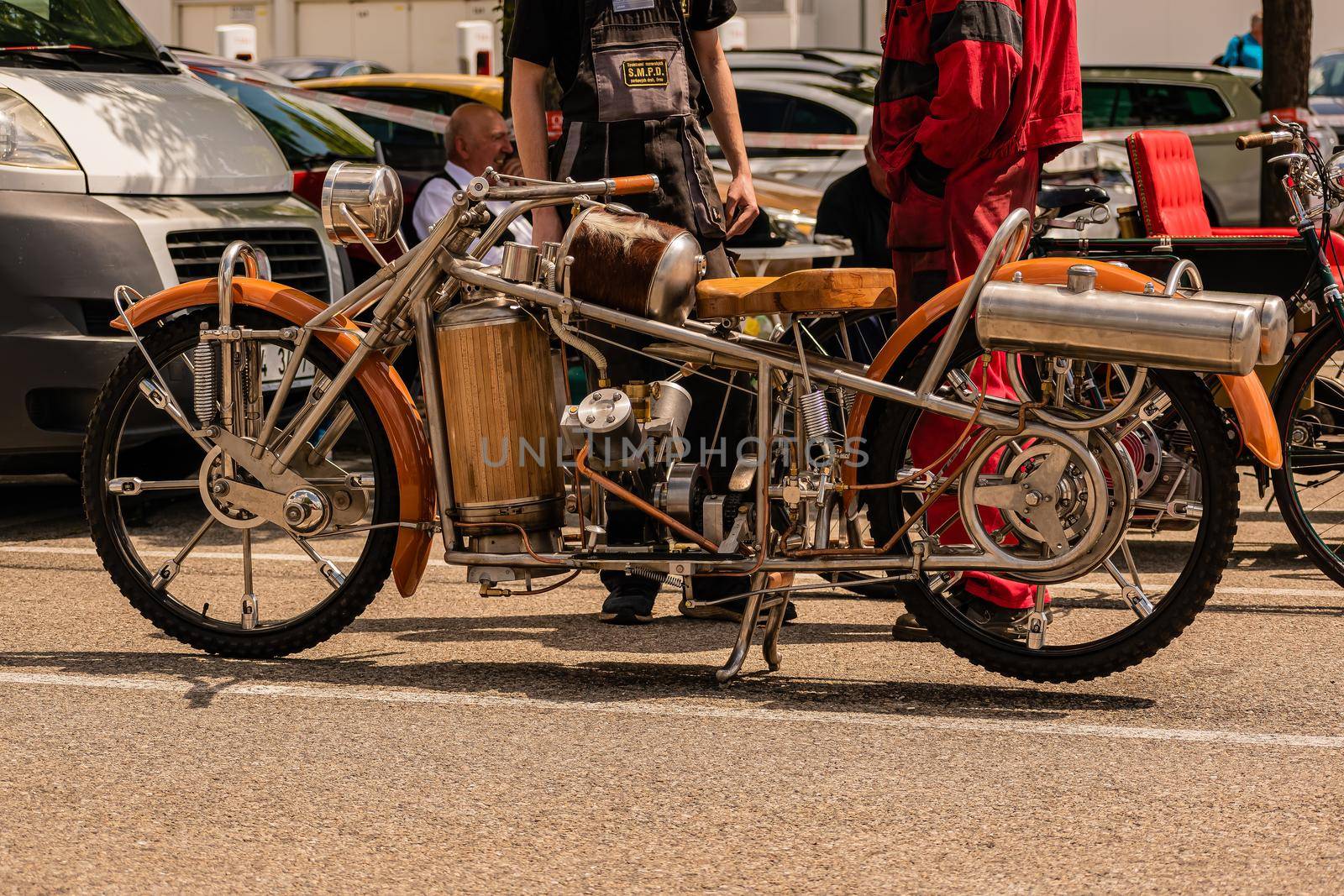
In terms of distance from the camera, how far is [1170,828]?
3.38 metres

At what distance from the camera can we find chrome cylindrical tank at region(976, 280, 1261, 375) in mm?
3857

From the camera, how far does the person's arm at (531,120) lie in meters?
5.10

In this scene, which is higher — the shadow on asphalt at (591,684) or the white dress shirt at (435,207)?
the white dress shirt at (435,207)

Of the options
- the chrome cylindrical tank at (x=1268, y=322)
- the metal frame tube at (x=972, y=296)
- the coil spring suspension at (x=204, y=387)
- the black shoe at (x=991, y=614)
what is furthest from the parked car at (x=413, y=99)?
the chrome cylindrical tank at (x=1268, y=322)

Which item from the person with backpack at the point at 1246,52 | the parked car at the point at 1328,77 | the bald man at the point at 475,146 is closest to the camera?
the bald man at the point at 475,146

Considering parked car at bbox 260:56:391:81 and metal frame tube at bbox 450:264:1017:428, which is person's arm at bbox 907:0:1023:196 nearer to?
metal frame tube at bbox 450:264:1017:428

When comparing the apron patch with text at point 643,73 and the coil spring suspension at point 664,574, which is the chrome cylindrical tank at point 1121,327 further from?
the apron patch with text at point 643,73

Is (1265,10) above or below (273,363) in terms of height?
above

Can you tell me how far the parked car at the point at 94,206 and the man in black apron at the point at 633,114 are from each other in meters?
1.73

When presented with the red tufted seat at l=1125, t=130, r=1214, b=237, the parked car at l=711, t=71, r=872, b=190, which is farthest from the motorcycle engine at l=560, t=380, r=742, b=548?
the parked car at l=711, t=71, r=872, b=190

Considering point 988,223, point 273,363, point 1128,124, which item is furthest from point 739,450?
point 1128,124

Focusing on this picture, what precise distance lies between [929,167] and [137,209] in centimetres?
304

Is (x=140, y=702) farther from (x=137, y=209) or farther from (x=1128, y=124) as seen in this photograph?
(x=1128, y=124)

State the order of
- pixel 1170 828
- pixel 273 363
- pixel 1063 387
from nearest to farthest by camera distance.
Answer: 1. pixel 1170 828
2. pixel 1063 387
3. pixel 273 363
